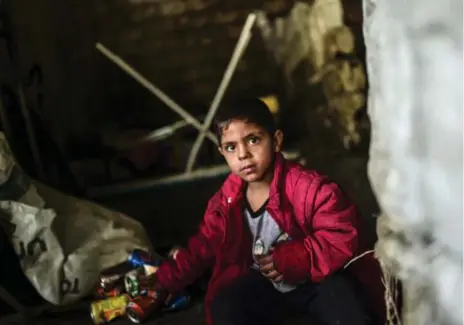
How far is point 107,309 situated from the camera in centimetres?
183

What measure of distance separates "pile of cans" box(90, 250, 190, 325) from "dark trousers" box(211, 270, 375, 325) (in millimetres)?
225

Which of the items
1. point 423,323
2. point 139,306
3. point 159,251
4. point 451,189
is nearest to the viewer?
point 451,189

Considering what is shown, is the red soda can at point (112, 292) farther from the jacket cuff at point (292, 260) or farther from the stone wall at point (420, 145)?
the stone wall at point (420, 145)

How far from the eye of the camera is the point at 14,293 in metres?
1.98

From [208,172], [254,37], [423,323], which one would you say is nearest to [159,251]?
[208,172]

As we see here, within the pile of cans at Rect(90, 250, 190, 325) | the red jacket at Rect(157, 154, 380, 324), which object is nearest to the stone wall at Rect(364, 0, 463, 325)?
the red jacket at Rect(157, 154, 380, 324)

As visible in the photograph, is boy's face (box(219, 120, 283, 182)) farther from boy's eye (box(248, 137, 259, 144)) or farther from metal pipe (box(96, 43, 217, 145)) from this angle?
metal pipe (box(96, 43, 217, 145))

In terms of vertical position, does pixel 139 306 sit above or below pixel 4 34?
below

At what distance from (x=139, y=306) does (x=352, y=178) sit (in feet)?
2.47

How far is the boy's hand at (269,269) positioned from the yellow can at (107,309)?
399 millimetres

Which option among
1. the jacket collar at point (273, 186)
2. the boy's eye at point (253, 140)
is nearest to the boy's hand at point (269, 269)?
the jacket collar at point (273, 186)

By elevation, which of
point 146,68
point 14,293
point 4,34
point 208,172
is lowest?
point 14,293

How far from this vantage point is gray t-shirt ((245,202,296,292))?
63.4 inches

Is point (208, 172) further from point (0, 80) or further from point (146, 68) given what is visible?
point (0, 80)
